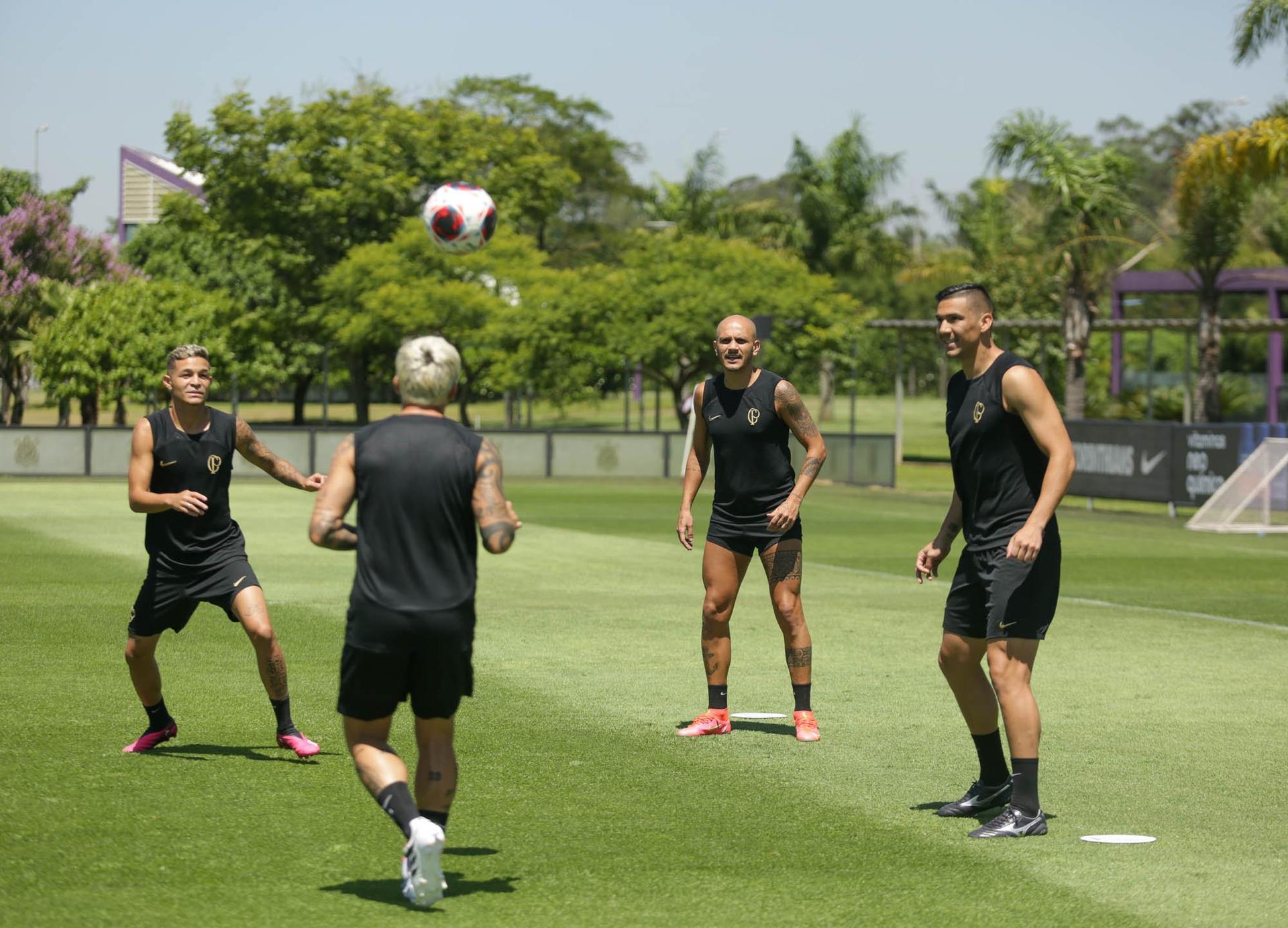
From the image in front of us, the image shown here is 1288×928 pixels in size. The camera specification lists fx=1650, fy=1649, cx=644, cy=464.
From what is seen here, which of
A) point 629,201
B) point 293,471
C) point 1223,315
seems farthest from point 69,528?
point 629,201

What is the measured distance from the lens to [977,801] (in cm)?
666

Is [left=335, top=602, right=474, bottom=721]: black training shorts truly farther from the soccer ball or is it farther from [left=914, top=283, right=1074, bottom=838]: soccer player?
the soccer ball

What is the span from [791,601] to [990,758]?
1.89 m

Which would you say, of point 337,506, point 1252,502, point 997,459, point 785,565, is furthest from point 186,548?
point 1252,502

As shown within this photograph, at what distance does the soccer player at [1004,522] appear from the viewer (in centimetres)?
623

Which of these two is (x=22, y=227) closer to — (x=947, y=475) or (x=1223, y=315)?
(x=947, y=475)

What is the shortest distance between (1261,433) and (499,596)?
15415mm

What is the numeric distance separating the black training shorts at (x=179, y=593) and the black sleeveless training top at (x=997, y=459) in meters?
3.28

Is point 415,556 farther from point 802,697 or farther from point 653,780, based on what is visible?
point 802,697

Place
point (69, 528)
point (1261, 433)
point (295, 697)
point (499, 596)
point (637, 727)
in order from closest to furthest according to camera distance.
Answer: point (637, 727), point (295, 697), point (499, 596), point (69, 528), point (1261, 433)

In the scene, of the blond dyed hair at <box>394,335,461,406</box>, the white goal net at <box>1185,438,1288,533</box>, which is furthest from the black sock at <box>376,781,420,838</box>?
the white goal net at <box>1185,438,1288,533</box>

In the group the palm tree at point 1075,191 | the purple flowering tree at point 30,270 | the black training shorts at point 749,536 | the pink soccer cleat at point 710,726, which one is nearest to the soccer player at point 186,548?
the pink soccer cleat at point 710,726

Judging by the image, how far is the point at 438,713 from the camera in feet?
17.3

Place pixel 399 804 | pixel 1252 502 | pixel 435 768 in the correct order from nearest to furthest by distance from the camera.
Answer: pixel 399 804, pixel 435 768, pixel 1252 502
